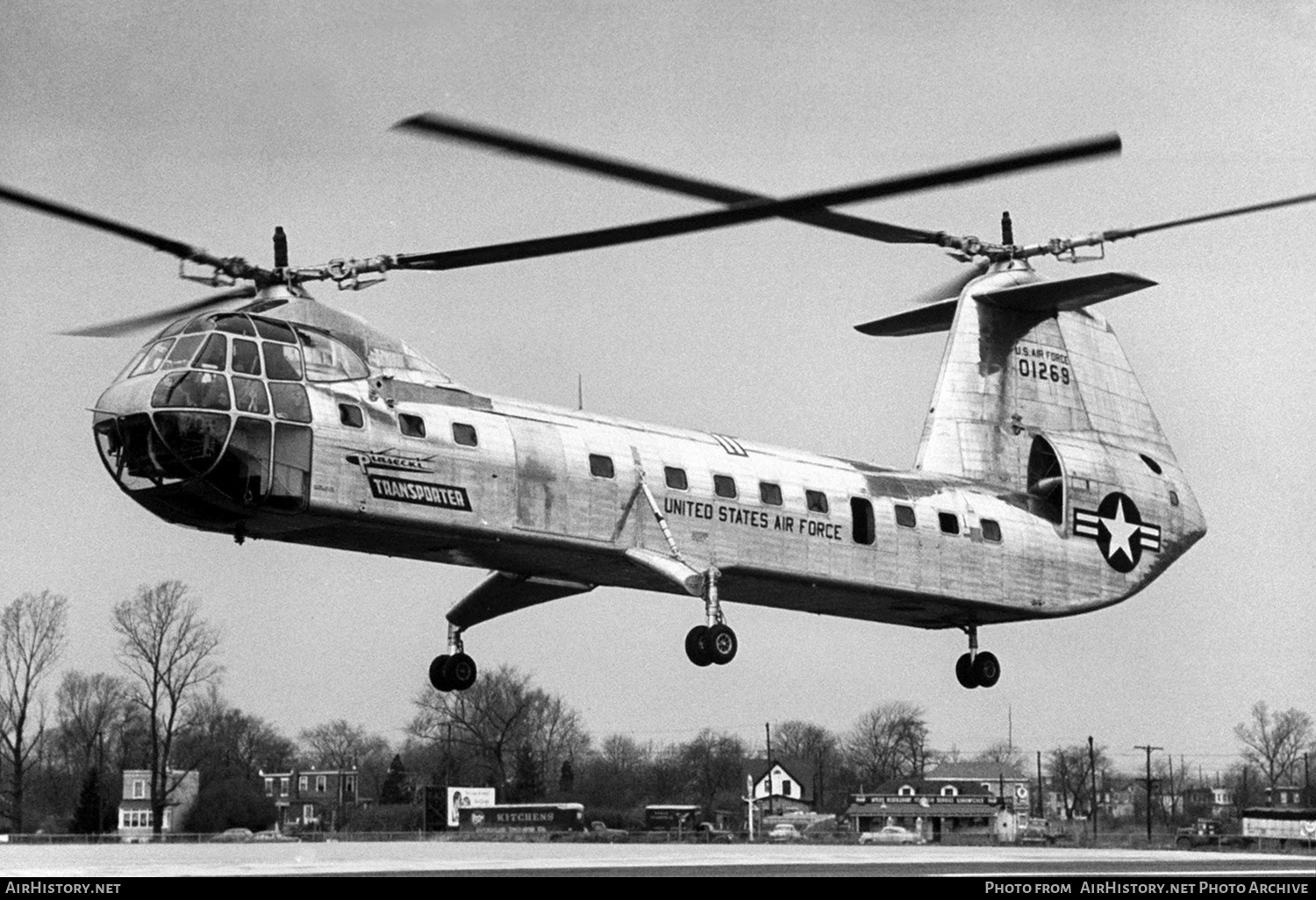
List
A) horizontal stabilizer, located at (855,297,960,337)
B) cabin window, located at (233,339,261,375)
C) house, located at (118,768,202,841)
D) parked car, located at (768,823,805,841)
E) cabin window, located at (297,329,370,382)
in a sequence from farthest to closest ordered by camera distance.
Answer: parked car, located at (768,823,805,841), house, located at (118,768,202,841), horizontal stabilizer, located at (855,297,960,337), cabin window, located at (297,329,370,382), cabin window, located at (233,339,261,375)

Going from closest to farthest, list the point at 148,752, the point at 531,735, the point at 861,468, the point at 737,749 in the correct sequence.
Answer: the point at 861,468
the point at 148,752
the point at 531,735
the point at 737,749

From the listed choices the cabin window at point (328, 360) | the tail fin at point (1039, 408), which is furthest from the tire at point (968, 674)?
the cabin window at point (328, 360)

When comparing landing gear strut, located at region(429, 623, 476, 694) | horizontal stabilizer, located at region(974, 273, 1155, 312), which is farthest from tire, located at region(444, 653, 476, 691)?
horizontal stabilizer, located at region(974, 273, 1155, 312)

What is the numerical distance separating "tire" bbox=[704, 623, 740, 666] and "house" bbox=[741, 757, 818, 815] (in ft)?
153

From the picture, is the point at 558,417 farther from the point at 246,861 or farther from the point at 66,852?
the point at 66,852

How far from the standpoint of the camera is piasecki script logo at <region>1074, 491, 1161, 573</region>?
38.2m

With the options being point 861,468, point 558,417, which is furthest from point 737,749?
point 558,417

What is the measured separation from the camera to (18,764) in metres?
43.7

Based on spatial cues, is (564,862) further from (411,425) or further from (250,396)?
(250,396)

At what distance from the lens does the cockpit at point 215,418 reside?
27109 millimetres

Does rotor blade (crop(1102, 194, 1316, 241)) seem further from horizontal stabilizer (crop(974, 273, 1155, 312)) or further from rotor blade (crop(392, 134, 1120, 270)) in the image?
rotor blade (crop(392, 134, 1120, 270))

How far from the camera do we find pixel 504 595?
1329 inches

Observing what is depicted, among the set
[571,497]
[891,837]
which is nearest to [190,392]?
[571,497]

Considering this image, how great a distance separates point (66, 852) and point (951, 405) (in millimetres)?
18647
